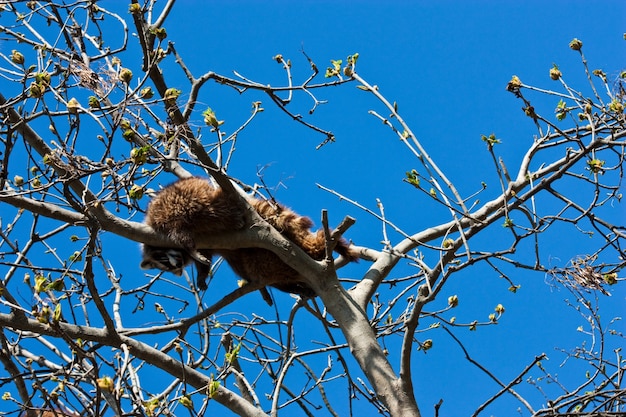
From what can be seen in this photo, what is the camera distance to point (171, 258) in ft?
16.9

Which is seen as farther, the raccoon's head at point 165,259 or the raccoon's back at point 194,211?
the raccoon's head at point 165,259

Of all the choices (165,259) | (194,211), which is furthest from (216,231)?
(165,259)

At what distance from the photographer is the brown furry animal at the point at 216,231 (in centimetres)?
474

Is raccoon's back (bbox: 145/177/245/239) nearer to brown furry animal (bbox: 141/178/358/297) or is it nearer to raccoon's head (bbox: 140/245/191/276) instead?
brown furry animal (bbox: 141/178/358/297)

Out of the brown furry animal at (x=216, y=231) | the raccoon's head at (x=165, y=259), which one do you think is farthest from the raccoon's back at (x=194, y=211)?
the raccoon's head at (x=165, y=259)

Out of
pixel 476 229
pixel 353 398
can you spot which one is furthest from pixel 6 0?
pixel 353 398

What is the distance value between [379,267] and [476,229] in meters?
0.99

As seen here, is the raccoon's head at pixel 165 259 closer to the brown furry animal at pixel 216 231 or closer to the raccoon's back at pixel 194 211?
the brown furry animal at pixel 216 231

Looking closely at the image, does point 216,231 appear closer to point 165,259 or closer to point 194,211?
point 194,211

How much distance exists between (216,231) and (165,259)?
661 millimetres

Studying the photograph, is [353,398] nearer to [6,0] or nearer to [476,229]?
[476,229]

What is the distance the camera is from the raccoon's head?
5.11m

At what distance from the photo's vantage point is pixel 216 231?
15.7 ft

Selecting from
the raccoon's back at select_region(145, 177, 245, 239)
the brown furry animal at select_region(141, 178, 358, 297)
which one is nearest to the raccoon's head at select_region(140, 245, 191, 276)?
the brown furry animal at select_region(141, 178, 358, 297)
